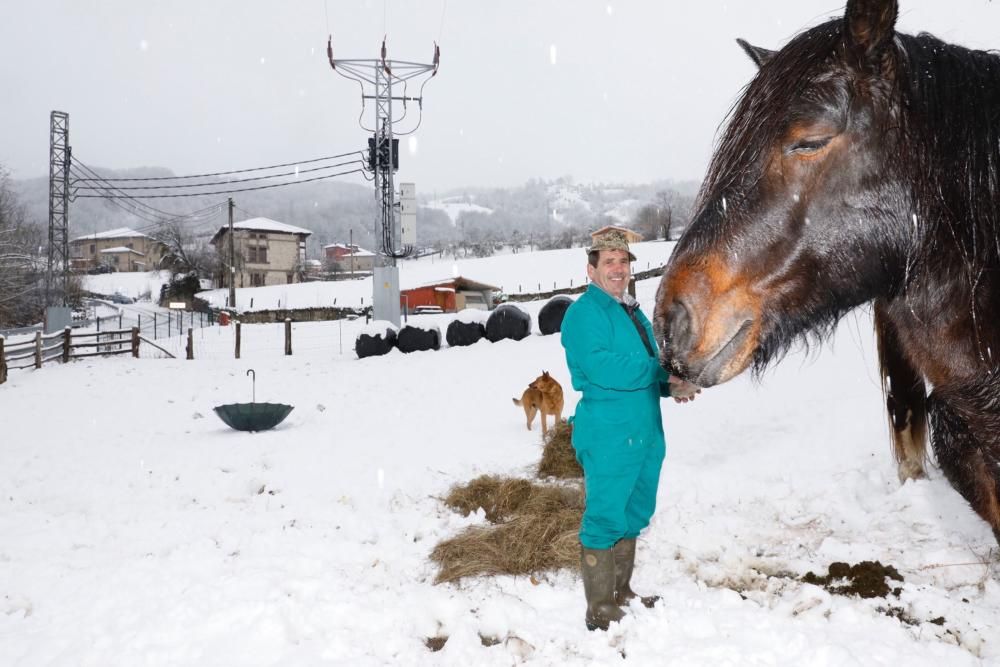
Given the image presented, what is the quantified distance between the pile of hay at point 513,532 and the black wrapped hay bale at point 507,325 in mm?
11308

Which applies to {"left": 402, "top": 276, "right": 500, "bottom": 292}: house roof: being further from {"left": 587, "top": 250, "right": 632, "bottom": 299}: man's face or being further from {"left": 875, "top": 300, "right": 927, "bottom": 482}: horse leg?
{"left": 875, "top": 300, "right": 927, "bottom": 482}: horse leg

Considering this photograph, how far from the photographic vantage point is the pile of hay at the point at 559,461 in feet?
19.5

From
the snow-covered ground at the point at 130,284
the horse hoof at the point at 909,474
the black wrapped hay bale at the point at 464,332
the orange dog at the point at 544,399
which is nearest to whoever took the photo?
the horse hoof at the point at 909,474

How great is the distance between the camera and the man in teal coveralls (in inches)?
116

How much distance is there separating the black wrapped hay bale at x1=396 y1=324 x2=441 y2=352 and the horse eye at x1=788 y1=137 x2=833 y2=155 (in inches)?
612

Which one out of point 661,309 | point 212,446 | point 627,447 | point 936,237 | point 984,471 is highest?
point 936,237

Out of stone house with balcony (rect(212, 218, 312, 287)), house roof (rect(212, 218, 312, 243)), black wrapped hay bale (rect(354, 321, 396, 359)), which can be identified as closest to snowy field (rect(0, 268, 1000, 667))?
black wrapped hay bale (rect(354, 321, 396, 359))

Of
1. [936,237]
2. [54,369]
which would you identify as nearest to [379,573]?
[936,237]

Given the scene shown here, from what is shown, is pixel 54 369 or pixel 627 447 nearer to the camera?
pixel 627 447

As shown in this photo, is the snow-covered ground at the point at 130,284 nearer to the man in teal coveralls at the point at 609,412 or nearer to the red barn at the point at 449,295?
the red barn at the point at 449,295

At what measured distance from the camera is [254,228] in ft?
185

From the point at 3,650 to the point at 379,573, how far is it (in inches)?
82.8

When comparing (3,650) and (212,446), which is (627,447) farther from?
(212,446)

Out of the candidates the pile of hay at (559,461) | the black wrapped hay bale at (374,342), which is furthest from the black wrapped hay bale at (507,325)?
the pile of hay at (559,461)
